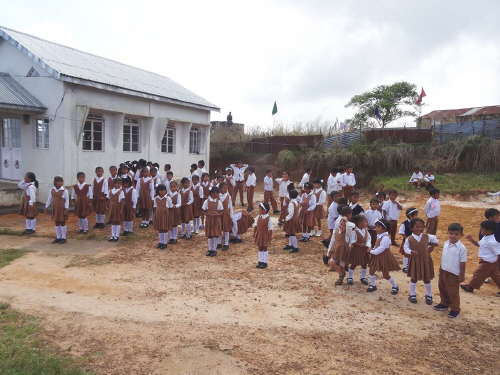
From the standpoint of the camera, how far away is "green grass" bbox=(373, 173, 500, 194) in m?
13.4

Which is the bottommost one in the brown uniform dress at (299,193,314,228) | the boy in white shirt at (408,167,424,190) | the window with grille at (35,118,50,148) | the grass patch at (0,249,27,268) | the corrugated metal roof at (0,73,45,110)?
the grass patch at (0,249,27,268)

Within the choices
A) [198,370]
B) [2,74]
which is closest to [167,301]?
[198,370]

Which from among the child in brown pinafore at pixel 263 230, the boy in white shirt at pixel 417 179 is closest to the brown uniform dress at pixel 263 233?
the child in brown pinafore at pixel 263 230

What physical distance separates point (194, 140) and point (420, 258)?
1394 centimetres

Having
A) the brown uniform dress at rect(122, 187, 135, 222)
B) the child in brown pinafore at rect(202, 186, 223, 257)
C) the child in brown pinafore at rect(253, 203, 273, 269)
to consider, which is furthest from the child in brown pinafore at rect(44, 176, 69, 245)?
the child in brown pinafore at rect(253, 203, 273, 269)

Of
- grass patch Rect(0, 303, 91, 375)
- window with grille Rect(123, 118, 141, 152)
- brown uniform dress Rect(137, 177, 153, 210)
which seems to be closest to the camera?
grass patch Rect(0, 303, 91, 375)

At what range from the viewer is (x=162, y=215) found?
8.02 m

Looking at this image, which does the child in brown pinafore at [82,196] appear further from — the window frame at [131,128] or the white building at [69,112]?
the window frame at [131,128]

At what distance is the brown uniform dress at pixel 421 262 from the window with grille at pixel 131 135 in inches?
444

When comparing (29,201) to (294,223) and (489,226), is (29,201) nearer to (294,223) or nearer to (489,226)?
(294,223)

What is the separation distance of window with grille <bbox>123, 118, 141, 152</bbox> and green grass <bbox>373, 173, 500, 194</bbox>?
10.0 meters

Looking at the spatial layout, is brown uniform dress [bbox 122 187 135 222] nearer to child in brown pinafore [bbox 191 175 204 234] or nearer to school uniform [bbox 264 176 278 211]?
child in brown pinafore [bbox 191 175 204 234]

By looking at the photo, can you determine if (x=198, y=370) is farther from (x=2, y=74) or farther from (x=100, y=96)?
(x=2, y=74)

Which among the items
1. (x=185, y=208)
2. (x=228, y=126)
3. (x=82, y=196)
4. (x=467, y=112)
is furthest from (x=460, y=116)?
(x=82, y=196)
